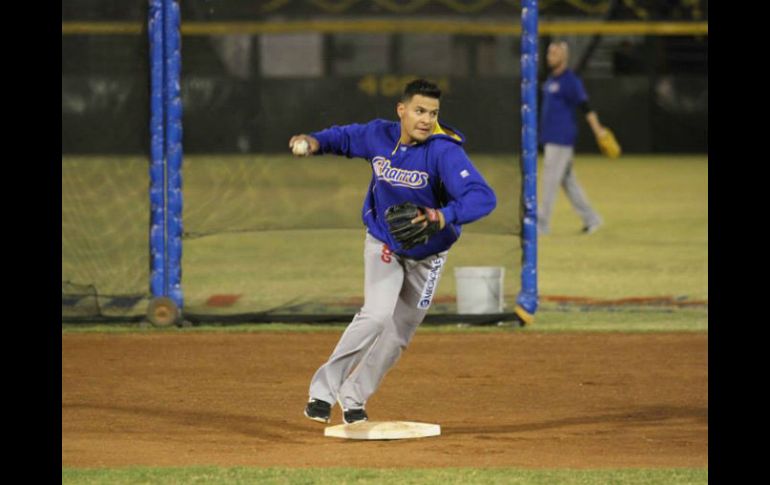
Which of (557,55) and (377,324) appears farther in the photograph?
(557,55)

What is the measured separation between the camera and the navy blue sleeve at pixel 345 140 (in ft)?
31.0

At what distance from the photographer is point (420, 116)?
9070mm

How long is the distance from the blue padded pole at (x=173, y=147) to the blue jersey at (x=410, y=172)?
15.5 ft

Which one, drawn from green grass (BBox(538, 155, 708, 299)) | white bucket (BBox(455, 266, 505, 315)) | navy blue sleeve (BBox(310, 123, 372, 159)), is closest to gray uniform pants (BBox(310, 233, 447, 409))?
navy blue sleeve (BBox(310, 123, 372, 159))

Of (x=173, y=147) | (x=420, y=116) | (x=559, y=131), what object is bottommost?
(x=559, y=131)

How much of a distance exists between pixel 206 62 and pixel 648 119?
73.7 ft

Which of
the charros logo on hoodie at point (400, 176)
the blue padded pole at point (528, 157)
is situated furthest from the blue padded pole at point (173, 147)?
the charros logo on hoodie at point (400, 176)

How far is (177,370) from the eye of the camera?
1208 centimetres

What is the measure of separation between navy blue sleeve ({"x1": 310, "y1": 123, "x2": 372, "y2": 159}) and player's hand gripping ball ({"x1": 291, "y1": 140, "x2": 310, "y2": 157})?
0.98ft

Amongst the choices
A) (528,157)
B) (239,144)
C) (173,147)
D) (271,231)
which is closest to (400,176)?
(528,157)

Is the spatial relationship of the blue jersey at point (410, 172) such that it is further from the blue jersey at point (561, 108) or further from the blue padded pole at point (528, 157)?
the blue jersey at point (561, 108)

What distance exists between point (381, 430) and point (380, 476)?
1084mm

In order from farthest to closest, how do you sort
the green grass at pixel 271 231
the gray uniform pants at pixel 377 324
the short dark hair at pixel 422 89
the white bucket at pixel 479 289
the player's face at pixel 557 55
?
the player's face at pixel 557 55 < the green grass at pixel 271 231 < the white bucket at pixel 479 289 < the gray uniform pants at pixel 377 324 < the short dark hair at pixel 422 89

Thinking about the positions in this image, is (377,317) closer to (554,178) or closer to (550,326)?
(550,326)
